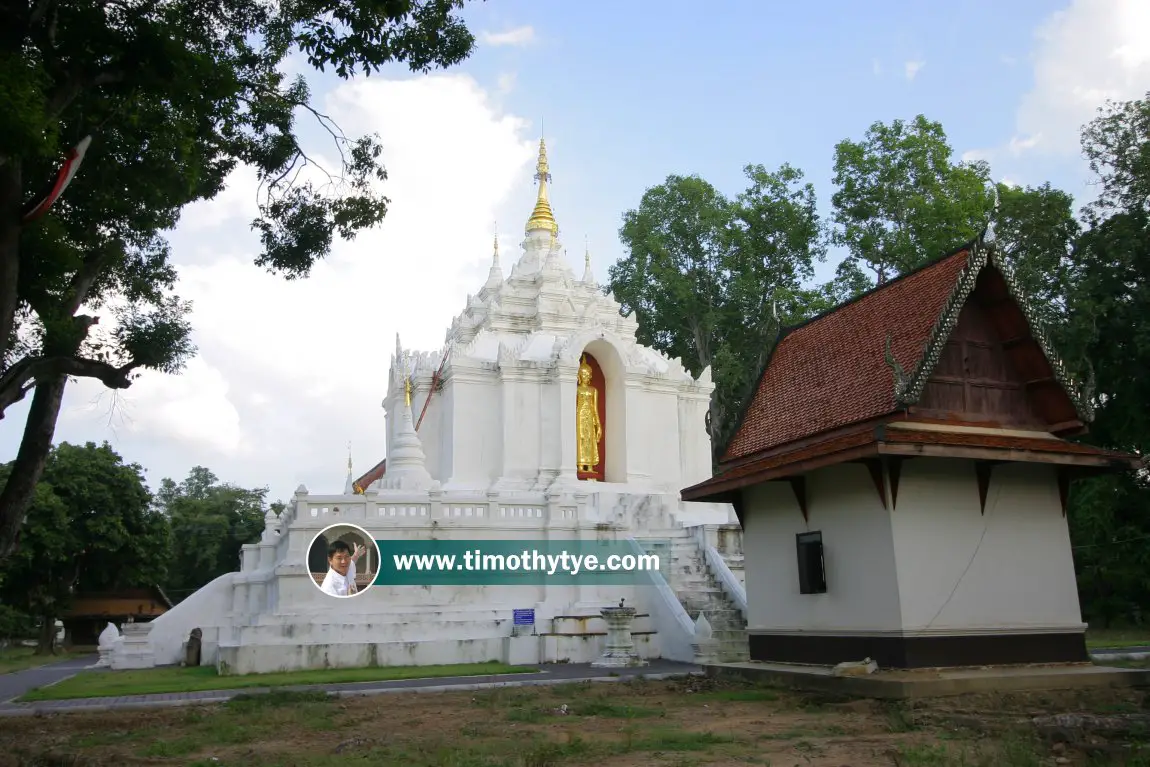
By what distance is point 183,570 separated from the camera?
4550 cm

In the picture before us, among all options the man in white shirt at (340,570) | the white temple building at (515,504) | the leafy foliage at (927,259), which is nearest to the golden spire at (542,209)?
the white temple building at (515,504)

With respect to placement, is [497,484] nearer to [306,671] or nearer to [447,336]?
[447,336]

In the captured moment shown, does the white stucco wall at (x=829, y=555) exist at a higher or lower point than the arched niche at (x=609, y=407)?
lower

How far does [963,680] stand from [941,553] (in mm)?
1590

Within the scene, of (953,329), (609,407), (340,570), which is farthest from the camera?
(609,407)

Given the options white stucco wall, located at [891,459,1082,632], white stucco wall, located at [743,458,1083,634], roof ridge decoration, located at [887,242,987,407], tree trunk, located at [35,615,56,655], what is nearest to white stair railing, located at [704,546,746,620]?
white stucco wall, located at [743,458,1083,634]

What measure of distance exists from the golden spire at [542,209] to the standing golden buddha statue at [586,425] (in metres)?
6.30

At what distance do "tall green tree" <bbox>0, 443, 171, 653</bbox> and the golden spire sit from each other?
53.4 ft

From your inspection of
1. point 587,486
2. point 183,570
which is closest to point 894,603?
point 587,486

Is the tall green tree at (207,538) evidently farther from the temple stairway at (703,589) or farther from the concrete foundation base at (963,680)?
the concrete foundation base at (963,680)

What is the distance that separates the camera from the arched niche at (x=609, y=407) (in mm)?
27078

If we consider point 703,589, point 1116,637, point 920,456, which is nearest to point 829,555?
point 920,456

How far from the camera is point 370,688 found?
13.5m

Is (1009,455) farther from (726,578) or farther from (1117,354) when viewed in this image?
(1117,354)
